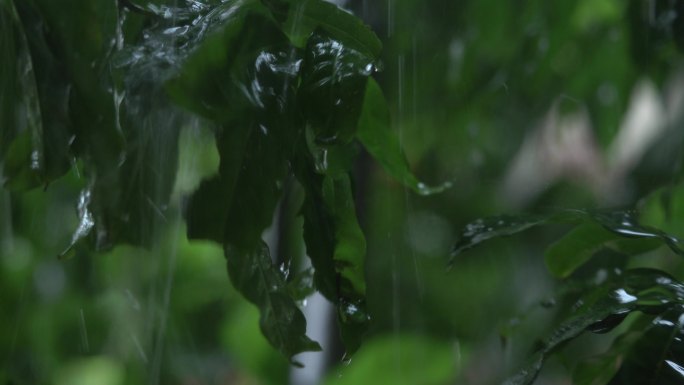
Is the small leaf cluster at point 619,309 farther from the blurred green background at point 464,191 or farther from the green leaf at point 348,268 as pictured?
the blurred green background at point 464,191

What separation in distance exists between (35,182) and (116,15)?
0.26 feet

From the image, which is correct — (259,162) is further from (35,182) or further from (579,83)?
(579,83)

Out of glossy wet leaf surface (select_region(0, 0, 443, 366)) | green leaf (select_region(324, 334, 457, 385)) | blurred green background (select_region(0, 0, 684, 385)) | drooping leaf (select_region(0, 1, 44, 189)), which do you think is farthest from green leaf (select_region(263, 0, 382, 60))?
green leaf (select_region(324, 334, 457, 385))

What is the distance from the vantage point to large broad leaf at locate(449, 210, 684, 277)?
0.35 meters

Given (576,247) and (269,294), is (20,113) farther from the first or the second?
(576,247)

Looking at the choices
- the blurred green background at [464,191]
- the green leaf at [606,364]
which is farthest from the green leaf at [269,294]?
the blurred green background at [464,191]

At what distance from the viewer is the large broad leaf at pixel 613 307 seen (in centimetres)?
31

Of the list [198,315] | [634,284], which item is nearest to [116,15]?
[634,284]

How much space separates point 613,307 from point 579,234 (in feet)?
0.27

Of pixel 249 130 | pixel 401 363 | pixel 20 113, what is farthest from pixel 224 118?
pixel 401 363

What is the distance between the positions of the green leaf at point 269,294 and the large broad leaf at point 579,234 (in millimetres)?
78

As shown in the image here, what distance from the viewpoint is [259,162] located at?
0.32 metres

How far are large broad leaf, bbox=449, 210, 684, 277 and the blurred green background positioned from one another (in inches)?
8.2

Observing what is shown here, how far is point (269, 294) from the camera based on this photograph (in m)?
0.32
